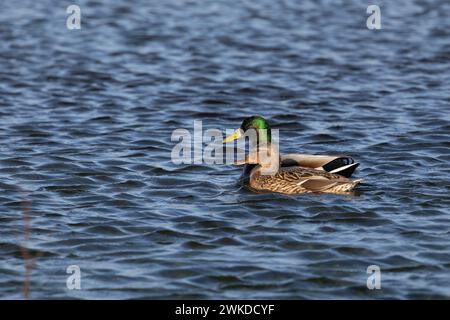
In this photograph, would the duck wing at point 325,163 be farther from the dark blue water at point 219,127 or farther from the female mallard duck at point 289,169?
the dark blue water at point 219,127

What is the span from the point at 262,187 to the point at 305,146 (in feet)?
7.25

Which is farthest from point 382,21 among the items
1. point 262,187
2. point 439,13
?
point 262,187

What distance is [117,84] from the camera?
56.6 ft

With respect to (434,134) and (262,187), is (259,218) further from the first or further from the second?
(434,134)

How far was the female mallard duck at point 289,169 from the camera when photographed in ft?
36.8

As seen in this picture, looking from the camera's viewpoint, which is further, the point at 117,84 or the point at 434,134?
the point at 117,84

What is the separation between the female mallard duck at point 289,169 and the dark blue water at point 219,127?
16 cm

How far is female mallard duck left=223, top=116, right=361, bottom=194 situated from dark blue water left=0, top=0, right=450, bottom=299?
0.54ft

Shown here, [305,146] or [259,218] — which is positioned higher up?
[305,146]

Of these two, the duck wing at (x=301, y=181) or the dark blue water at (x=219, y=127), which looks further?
the duck wing at (x=301, y=181)

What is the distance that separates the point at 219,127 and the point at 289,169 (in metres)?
3.20

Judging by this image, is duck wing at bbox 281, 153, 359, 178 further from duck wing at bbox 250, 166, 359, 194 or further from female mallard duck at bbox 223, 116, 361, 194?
duck wing at bbox 250, 166, 359, 194

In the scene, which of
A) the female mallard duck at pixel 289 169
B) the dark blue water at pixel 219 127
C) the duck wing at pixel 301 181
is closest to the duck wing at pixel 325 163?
the female mallard duck at pixel 289 169

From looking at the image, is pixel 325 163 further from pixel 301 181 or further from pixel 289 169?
pixel 301 181
